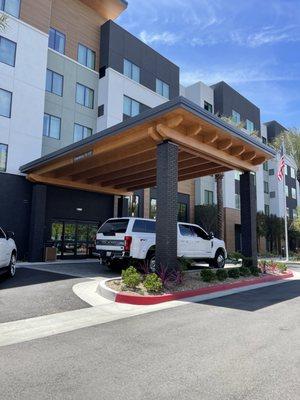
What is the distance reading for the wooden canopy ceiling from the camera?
12125mm

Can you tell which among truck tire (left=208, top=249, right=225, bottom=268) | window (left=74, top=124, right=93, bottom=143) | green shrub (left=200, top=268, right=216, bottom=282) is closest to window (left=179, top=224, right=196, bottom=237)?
truck tire (left=208, top=249, right=225, bottom=268)

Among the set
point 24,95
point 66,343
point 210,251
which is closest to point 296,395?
point 66,343

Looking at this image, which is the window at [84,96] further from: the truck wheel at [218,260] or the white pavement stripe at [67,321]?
the white pavement stripe at [67,321]

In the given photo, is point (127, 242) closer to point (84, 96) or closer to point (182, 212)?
point (84, 96)

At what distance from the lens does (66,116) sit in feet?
85.5

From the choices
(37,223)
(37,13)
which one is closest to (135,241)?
(37,223)

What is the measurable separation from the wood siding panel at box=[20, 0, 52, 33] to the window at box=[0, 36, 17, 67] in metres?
2.23

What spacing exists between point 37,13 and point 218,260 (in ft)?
64.7

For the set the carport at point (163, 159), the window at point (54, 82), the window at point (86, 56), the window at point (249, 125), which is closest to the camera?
the carport at point (163, 159)

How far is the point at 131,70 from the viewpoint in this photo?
30266 millimetres

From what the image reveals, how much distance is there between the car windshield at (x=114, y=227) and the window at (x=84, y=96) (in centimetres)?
1508

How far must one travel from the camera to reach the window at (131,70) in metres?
29.8

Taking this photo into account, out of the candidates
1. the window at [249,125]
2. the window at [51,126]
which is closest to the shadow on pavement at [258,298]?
the window at [51,126]

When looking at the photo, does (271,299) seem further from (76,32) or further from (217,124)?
(76,32)
